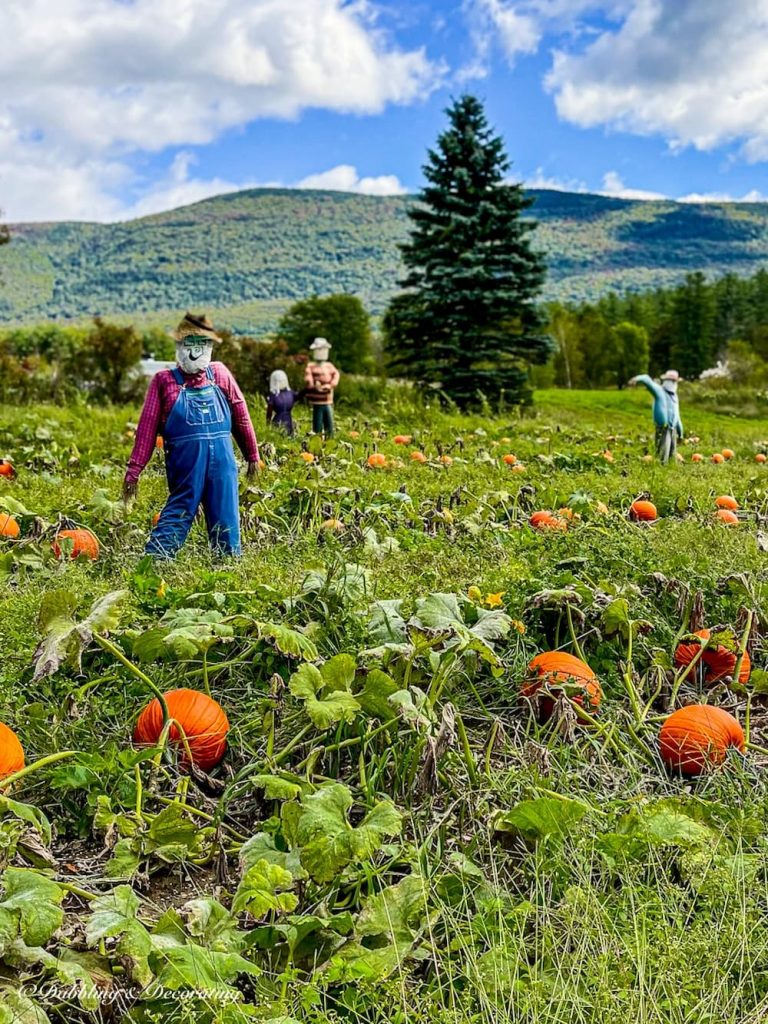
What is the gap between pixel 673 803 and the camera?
9.09 ft

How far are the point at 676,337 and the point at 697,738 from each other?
78497 millimetres

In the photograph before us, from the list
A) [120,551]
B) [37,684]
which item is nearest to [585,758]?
[37,684]

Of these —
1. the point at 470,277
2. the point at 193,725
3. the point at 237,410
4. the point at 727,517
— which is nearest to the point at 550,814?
the point at 193,725

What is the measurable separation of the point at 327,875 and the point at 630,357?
79673 millimetres

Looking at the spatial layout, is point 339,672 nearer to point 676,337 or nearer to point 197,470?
point 197,470

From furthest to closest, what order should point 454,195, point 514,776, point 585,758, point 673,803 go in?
1. point 454,195
2. point 585,758
3. point 514,776
4. point 673,803

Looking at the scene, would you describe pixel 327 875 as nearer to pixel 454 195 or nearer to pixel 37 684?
pixel 37 684

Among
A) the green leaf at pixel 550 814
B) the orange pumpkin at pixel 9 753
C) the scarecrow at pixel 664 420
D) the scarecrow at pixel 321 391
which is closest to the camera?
the green leaf at pixel 550 814

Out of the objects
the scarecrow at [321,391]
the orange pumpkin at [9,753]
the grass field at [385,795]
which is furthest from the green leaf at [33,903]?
the scarecrow at [321,391]

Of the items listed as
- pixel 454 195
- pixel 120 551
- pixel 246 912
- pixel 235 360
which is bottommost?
pixel 246 912

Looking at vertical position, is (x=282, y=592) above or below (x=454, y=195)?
below

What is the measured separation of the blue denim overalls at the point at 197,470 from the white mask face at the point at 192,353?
78 mm

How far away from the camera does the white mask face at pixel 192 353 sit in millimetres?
5387

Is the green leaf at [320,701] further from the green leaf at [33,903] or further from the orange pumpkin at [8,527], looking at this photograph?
the orange pumpkin at [8,527]
